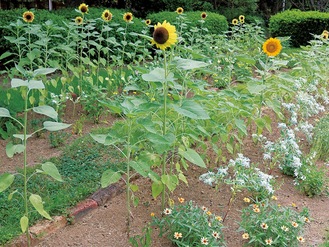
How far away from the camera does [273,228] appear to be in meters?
2.79

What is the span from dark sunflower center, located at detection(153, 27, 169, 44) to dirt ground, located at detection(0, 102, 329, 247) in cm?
114

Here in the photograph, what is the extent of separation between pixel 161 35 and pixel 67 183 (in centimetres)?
138

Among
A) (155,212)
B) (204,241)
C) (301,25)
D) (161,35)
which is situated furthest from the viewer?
(301,25)

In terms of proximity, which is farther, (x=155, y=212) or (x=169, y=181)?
(x=155, y=212)

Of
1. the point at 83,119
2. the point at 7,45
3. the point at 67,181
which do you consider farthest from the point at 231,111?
the point at 7,45

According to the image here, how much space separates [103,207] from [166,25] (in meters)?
1.29

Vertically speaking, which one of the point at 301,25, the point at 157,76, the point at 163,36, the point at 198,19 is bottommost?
the point at 301,25

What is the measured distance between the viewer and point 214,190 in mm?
3562

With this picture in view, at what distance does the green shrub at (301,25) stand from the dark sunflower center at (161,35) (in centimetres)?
1027

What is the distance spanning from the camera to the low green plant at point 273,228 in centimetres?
279

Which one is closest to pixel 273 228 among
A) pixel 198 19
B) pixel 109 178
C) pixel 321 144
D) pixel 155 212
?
pixel 155 212

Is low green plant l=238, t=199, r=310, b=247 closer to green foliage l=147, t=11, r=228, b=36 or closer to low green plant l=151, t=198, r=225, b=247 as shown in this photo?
low green plant l=151, t=198, r=225, b=247

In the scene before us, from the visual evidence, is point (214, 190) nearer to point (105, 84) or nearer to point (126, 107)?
point (126, 107)

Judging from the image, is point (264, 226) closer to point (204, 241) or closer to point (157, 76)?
point (204, 241)
